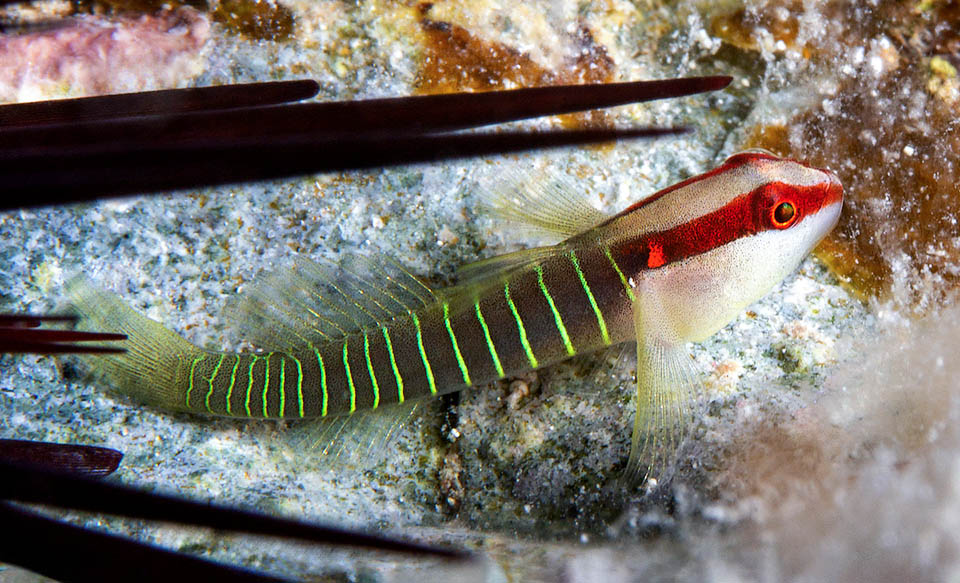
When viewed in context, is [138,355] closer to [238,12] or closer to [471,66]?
[238,12]

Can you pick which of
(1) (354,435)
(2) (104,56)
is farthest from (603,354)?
(2) (104,56)

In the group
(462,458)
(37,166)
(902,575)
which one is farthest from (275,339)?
(902,575)

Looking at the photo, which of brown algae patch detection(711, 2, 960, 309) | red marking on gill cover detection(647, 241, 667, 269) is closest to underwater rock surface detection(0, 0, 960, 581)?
brown algae patch detection(711, 2, 960, 309)

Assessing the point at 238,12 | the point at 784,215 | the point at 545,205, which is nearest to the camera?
the point at 784,215

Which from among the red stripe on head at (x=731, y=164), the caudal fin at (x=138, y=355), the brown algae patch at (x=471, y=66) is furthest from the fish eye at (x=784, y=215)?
the caudal fin at (x=138, y=355)

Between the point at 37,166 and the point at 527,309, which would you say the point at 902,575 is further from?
the point at 37,166

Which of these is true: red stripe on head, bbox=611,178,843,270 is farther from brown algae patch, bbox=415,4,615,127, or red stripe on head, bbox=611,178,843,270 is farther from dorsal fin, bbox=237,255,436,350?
brown algae patch, bbox=415,4,615,127
